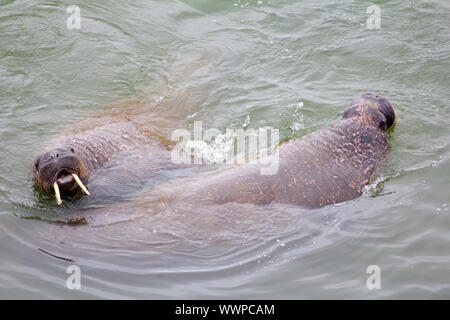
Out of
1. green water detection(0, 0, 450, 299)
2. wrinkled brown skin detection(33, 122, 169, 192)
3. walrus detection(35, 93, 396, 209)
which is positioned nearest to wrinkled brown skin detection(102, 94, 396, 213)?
walrus detection(35, 93, 396, 209)

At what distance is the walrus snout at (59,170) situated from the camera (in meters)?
6.78

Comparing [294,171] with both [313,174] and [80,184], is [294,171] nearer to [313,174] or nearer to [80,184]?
[313,174]

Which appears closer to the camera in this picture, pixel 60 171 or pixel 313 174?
pixel 60 171

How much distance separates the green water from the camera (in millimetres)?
5855

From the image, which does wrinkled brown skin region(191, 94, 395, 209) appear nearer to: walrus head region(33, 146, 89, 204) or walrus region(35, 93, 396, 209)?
walrus region(35, 93, 396, 209)

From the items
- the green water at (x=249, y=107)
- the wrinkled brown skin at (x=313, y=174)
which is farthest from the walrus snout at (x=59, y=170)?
the wrinkled brown skin at (x=313, y=174)

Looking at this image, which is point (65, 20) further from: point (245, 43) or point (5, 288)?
point (5, 288)

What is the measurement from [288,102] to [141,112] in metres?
2.28

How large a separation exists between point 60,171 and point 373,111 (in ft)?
13.2

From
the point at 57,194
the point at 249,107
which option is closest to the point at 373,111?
the point at 249,107

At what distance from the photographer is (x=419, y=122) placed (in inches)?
343

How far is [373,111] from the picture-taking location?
7953 mm
